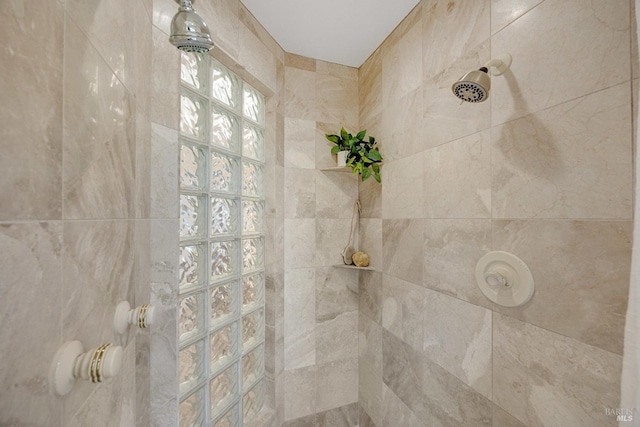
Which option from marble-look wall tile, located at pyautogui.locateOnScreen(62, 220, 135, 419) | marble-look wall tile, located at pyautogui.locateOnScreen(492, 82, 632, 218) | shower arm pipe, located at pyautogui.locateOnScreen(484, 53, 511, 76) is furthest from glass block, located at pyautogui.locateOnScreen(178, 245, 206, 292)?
shower arm pipe, located at pyautogui.locateOnScreen(484, 53, 511, 76)

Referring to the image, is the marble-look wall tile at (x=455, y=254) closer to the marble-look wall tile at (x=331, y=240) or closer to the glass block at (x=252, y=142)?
the marble-look wall tile at (x=331, y=240)

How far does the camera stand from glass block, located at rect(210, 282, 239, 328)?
3.72ft

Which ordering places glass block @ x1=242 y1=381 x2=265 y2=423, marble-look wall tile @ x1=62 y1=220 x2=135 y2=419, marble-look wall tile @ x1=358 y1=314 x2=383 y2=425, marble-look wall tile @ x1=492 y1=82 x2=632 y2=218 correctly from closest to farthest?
1. marble-look wall tile @ x1=62 y1=220 x2=135 y2=419
2. marble-look wall tile @ x1=492 y1=82 x2=632 y2=218
3. glass block @ x1=242 y1=381 x2=265 y2=423
4. marble-look wall tile @ x1=358 y1=314 x2=383 y2=425

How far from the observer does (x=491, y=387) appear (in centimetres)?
82

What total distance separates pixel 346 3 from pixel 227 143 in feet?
2.88

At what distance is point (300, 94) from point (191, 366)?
1541 mm

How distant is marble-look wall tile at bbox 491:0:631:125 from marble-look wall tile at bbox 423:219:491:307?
39cm

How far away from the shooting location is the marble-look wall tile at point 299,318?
1455 millimetres

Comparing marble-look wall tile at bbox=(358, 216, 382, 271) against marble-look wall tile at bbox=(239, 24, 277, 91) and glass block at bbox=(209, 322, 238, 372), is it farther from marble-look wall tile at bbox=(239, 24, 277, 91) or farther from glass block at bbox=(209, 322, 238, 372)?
marble-look wall tile at bbox=(239, 24, 277, 91)

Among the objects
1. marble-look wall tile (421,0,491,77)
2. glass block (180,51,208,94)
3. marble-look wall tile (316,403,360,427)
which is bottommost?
marble-look wall tile (316,403,360,427)

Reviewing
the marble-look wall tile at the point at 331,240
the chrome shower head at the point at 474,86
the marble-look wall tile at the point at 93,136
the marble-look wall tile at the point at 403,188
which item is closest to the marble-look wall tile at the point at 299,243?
the marble-look wall tile at the point at 331,240

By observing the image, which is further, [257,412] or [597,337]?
[257,412]

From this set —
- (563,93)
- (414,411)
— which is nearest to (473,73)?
(563,93)

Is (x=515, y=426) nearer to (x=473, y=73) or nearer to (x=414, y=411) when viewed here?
(x=414, y=411)
